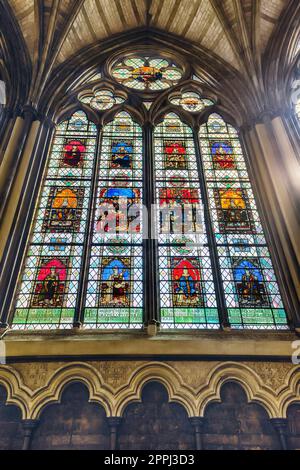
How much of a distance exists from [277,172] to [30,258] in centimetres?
473

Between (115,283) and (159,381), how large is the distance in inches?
72.5

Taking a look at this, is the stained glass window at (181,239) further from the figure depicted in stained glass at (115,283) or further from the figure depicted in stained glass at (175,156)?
the figure depicted in stained glass at (115,283)

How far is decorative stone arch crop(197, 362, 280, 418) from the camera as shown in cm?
500

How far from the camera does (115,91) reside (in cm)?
1027

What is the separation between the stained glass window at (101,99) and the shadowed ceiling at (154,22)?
1.06 meters

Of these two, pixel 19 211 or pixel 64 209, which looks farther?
pixel 64 209

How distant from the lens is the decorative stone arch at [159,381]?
499cm

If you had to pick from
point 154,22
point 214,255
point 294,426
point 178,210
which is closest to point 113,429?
point 294,426

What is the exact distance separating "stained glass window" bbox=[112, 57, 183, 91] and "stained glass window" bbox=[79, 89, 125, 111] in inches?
23.2

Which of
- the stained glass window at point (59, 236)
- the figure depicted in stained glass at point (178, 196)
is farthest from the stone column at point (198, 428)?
the figure depicted in stained glass at point (178, 196)

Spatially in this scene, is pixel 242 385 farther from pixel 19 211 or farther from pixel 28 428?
pixel 19 211

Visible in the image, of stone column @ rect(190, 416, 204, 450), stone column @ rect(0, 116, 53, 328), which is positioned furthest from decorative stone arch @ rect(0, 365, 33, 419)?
stone column @ rect(190, 416, 204, 450)

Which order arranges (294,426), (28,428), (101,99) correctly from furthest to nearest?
(101,99), (294,426), (28,428)

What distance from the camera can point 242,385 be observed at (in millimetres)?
5199
